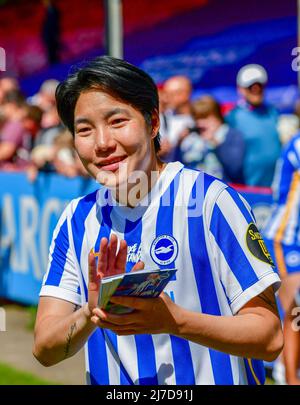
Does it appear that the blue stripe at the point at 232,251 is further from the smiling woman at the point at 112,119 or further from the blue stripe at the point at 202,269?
the smiling woman at the point at 112,119

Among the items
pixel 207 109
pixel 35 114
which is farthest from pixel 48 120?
pixel 207 109

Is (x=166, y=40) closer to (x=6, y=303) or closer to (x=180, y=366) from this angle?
(x=6, y=303)

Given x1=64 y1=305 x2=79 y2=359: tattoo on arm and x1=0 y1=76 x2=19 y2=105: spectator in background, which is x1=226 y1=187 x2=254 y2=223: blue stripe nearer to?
x1=64 y1=305 x2=79 y2=359: tattoo on arm

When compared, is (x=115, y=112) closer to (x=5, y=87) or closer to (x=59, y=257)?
(x=59, y=257)

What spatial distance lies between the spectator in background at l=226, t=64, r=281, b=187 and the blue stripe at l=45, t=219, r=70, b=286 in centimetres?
462

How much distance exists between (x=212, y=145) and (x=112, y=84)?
15.8 ft

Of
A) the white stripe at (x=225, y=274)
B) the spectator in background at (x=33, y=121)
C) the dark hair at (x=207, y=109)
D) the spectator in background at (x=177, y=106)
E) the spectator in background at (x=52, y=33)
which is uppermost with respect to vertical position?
the spectator in background at (x=52, y=33)

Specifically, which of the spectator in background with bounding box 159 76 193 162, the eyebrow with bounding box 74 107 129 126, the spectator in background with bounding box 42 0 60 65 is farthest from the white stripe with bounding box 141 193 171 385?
the spectator in background with bounding box 42 0 60 65

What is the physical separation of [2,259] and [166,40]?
294 inches

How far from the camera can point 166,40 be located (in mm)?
15508

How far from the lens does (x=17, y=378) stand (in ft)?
21.3

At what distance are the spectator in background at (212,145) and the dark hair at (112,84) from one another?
177 inches

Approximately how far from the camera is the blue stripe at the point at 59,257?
9.88 feet

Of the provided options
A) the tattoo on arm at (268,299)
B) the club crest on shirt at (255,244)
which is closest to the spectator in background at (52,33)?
the club crest on shirt at (255,244)
